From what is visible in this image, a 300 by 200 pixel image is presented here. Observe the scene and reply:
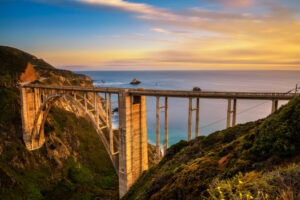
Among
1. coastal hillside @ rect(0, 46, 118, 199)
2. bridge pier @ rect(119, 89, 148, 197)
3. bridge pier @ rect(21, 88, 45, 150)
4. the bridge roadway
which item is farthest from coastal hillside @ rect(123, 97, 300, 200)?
bridge pier @ rect(21, 88, 45, 150)

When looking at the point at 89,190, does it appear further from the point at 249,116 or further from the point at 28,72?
the point at 249,116

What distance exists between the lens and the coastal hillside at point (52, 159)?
29.4 m

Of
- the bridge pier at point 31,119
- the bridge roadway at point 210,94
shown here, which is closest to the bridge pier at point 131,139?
the bridge roadway at point 210,94

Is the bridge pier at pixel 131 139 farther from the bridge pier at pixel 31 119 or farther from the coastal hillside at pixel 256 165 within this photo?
the bridge pier at pixel 31 119

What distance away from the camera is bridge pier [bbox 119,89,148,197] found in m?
21.3

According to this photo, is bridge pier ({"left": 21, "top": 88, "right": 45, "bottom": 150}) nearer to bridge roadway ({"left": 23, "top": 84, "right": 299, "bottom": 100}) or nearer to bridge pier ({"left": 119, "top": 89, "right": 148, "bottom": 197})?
bridge roadway ({"left": 23, "top": 84, "right": 299, "bottom": 100})

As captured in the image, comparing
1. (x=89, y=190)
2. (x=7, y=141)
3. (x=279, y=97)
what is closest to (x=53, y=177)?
(x=89, y=190)

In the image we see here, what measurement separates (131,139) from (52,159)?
69.1 feet

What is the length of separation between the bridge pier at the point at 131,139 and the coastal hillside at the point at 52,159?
8806mm

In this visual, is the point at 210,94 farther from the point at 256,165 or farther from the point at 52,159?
the point at 52,159

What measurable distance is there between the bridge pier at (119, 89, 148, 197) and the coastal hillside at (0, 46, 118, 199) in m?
8.81

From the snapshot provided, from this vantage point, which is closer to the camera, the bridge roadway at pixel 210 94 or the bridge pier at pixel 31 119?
the bridge roadway at pixel 210 94

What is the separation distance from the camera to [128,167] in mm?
22078

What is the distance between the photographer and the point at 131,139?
22.1 m
